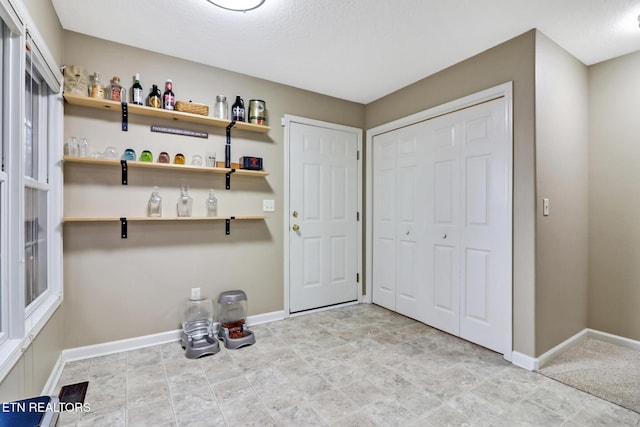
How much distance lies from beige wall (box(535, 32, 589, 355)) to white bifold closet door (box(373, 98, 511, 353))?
0.23m

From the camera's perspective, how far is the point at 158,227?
8.71ft

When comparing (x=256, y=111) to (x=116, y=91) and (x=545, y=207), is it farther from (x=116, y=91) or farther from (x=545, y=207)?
(x=545, y=207)

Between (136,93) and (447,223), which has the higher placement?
(136,93)

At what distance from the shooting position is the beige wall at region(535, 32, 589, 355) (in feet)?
7.50

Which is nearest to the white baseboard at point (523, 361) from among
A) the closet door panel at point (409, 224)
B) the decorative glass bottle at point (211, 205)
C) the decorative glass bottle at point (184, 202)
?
the closet door panel at point (409, 224)

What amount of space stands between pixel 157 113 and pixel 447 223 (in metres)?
2.64

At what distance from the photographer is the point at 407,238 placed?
3314 mm

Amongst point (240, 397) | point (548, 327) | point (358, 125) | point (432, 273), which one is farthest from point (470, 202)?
point (240, 397)

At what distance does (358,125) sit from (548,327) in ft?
8.81

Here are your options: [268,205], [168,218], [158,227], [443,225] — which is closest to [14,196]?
[168,218]

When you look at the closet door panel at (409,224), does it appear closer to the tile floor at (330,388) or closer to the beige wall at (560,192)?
the tile floor at (330,388)

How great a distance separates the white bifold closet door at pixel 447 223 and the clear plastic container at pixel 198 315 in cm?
189

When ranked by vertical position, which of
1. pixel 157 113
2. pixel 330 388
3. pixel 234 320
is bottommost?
pixel 330 388

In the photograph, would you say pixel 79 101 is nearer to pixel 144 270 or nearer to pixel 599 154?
pixel 144 270
